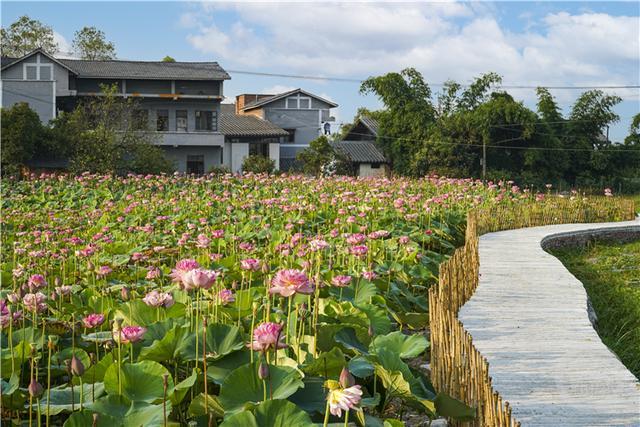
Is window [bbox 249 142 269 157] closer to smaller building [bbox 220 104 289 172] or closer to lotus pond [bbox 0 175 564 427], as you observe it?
smaller building [bbox 220 104 289 172]

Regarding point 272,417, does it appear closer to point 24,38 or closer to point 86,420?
point 86,420

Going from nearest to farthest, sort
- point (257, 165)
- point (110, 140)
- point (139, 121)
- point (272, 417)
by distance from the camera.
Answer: point (272, 417) < point (110, 140) < point (139, 121) < point (257, 165)

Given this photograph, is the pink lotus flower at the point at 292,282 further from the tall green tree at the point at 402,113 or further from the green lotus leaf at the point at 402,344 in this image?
the tall green tree at the point at 402,113

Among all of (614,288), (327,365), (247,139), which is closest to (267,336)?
(327,365)

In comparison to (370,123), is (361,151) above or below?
below

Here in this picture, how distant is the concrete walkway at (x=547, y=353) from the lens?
10.9 ft

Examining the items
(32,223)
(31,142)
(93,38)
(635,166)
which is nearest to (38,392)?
(32,223)

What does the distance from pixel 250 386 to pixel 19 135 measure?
22.7 m

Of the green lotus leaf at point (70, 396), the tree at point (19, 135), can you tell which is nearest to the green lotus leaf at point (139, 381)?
the green lotus leaf at point (70, 396)

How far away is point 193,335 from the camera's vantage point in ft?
9.99

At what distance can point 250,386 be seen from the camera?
96.9 inches

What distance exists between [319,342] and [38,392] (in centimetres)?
146

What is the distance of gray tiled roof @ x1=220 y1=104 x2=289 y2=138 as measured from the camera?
33.5 metres

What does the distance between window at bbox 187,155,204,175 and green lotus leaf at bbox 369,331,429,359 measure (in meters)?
29.2
